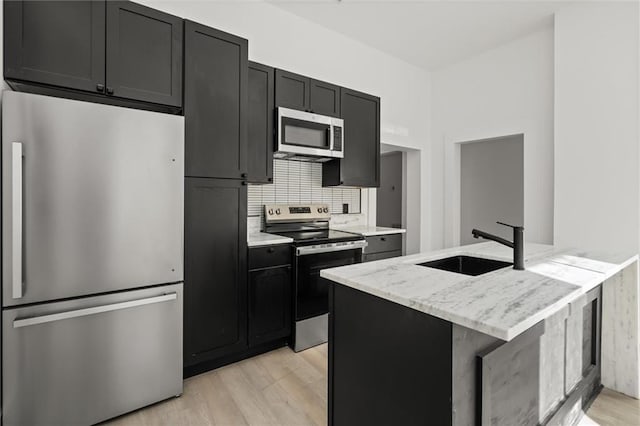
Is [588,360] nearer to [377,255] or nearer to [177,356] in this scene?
[377,255]

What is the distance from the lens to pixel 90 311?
163 cm

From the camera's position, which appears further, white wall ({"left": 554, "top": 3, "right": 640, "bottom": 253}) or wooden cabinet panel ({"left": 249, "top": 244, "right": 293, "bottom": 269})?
white wall ({"left": 554, "top": 3, "right": 640, "bottom": 253})

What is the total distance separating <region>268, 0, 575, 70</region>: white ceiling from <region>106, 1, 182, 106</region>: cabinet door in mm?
1556

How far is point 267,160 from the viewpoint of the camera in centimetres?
271

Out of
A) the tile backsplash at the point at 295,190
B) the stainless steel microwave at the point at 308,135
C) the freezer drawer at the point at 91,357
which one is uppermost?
the stainless steel microwave at the point at 308,135

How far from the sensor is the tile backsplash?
3.10 metres

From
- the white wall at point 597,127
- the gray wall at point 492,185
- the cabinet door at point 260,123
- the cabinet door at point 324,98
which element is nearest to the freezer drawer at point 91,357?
the cabinet door at point 260,123

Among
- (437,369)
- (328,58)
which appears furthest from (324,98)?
(437,369)

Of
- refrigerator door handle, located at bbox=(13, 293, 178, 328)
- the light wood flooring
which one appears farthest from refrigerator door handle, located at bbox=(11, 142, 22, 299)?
the light wood flooring

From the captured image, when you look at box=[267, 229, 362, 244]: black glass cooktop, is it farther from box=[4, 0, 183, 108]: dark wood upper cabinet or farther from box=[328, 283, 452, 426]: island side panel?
box=[4, 0, 183, 108]: dark wood upper cabinet

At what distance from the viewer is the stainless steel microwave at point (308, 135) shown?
9.11 feet

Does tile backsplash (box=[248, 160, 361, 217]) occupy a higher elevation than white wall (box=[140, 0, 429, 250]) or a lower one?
lower

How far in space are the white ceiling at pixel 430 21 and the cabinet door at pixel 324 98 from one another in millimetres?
820

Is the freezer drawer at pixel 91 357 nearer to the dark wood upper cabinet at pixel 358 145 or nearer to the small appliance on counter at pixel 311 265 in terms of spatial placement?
the small appliance on counter at pixel 311 265
